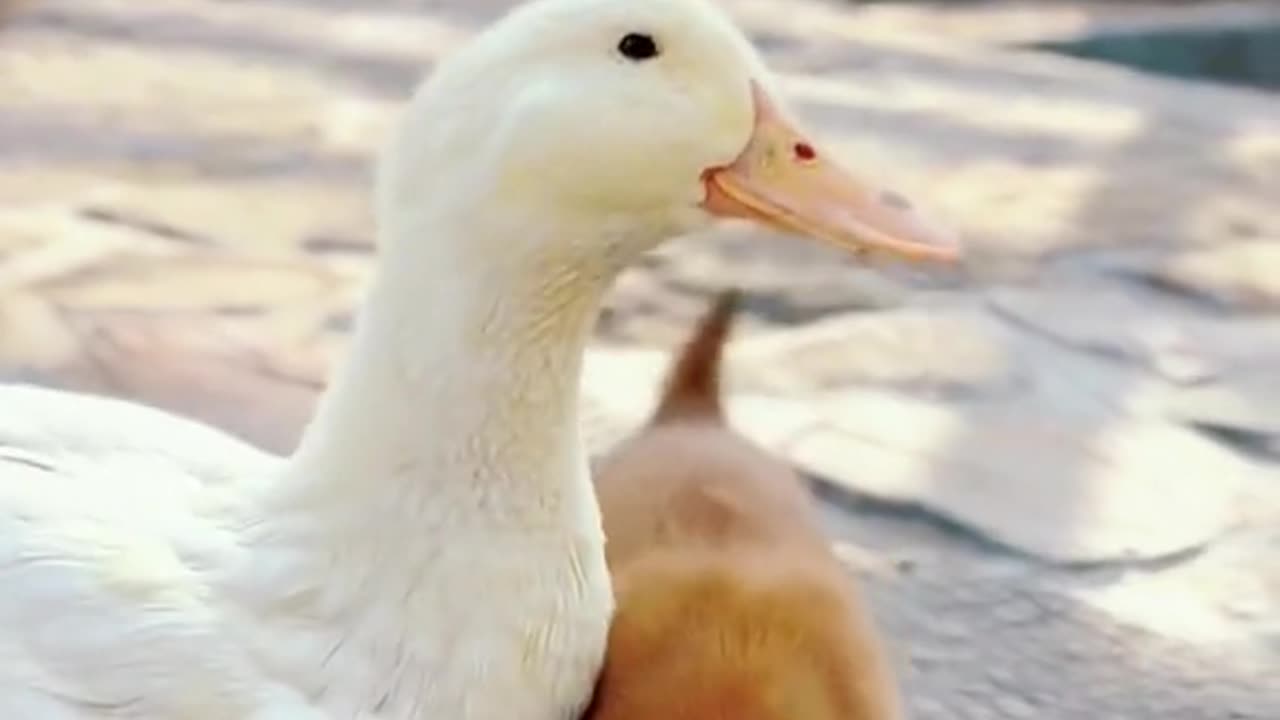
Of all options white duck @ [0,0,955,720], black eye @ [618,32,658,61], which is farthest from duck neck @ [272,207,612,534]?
black eye @ [618,32,658,61]

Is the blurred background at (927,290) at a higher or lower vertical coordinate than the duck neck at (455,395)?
lower

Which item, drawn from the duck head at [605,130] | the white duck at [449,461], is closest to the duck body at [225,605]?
the white duck at [449,461]

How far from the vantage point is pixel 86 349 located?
2.51 metres

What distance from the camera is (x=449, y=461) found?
146 centimetres

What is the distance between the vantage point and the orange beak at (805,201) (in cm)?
141

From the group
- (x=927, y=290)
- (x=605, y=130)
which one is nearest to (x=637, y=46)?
(x=605, y=130)

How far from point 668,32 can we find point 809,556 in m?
0.45

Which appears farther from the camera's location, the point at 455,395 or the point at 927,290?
the point at 927,290

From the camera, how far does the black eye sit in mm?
1387

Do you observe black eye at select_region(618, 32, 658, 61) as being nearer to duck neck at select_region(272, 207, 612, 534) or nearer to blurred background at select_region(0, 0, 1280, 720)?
duck neck at select_region(272, 207, 612, 534)

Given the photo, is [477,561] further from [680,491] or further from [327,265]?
[327,265]

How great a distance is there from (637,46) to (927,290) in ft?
4.74

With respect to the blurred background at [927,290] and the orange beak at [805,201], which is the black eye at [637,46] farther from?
the blurred background at [927,290]

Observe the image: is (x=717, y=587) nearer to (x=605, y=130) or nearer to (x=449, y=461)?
(x=449, y=461)
